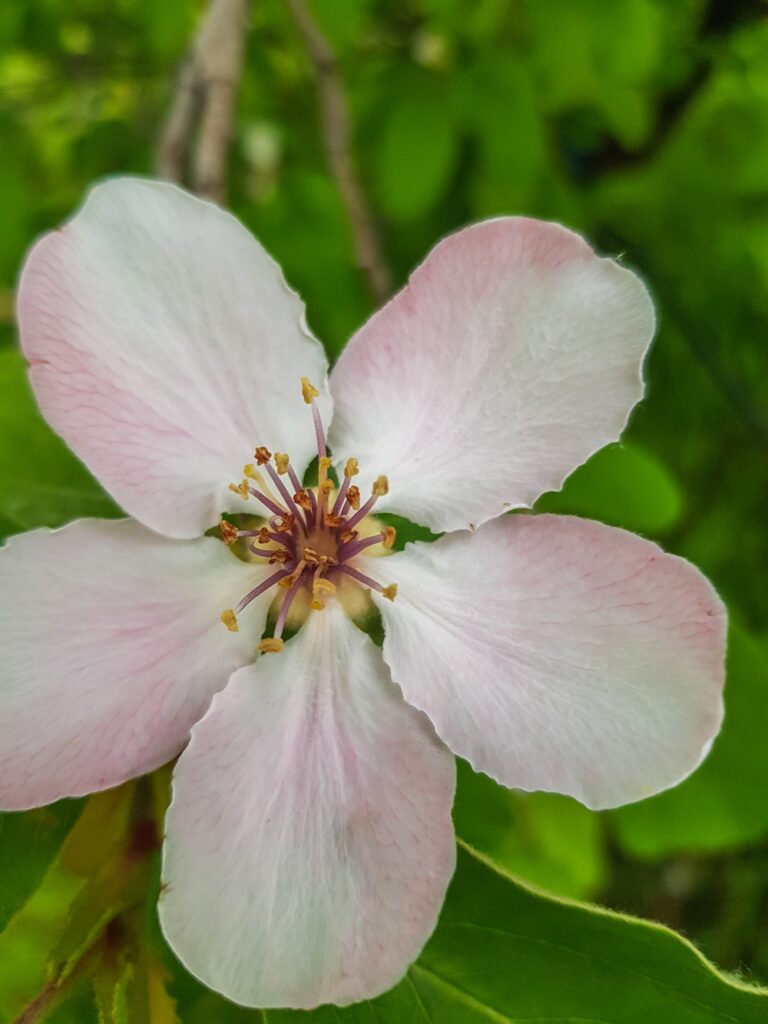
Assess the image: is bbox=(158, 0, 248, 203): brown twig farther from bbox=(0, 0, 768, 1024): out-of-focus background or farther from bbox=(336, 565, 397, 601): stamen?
bbox=(336, 565, 397, 601): stamen

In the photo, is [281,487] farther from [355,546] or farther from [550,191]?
Result: [550,191]

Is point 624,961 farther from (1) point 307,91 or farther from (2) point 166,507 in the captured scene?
(1) point 307,91

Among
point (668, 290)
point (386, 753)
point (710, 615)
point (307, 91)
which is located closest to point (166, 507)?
point (386, 753)

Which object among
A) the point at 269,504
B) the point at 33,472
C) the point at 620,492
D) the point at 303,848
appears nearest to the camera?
the point at 303,848

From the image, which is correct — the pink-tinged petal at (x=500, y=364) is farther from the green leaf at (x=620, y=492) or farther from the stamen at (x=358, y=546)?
the green leaf at (x=620, y=492)

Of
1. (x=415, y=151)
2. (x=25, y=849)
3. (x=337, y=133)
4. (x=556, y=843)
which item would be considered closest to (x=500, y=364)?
(x=25, y=849)
